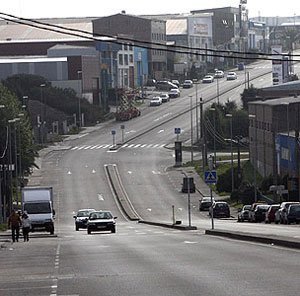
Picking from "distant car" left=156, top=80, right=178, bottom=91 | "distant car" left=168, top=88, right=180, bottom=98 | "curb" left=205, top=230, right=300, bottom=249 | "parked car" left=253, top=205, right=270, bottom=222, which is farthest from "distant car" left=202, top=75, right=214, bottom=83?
"curb" left=205, top=230, right=300, bottom=249

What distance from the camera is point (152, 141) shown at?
136 metres

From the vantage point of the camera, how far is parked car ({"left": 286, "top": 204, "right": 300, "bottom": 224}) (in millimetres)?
56250

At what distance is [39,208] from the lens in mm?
63094

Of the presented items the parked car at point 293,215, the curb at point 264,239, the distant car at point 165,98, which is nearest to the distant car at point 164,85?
the distant car at point 165,98

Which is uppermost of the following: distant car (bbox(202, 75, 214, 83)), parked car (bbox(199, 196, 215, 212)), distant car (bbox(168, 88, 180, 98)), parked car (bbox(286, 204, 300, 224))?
parked car (bbox(286, 204, 300, 224))

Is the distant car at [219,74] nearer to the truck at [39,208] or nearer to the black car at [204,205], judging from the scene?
the black car at [204,205]

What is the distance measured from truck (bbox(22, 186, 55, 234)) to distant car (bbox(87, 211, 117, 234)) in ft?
6.52

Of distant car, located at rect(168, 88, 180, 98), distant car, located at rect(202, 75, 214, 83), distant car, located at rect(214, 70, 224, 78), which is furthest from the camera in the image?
distant car, located at rect(214, 70, 224, 78)

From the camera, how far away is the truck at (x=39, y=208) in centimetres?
6078

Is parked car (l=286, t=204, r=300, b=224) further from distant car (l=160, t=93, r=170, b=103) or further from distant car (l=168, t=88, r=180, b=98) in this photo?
distant car (l=168, t=88, r=180, b=98)

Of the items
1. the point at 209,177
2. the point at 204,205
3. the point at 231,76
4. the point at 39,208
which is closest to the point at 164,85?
the point at 231,76

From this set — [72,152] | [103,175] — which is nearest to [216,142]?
[72,152]

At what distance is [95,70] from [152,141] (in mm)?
30717

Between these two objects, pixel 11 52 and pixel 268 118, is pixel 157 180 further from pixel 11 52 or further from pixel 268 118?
pixel 11 52
